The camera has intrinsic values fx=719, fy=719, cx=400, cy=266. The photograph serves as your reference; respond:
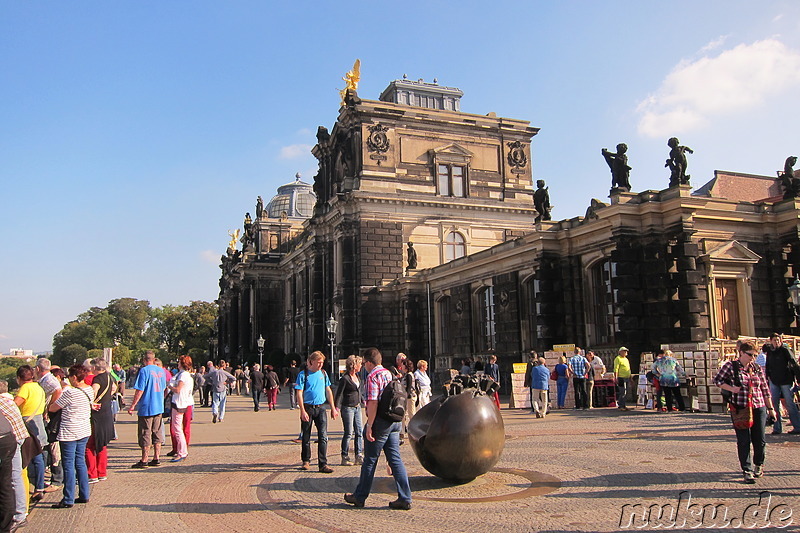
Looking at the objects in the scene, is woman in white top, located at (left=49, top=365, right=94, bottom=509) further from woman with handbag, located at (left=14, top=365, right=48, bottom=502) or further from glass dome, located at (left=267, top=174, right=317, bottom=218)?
glass dome, located at (left=267, top=174, right=317, bottom=218)

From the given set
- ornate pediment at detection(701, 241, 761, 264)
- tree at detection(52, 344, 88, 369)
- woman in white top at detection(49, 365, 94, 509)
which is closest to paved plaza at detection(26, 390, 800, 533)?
woman in white top at detection(49, 365, 94, 509)

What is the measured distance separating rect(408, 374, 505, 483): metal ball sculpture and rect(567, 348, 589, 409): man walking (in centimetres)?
1165

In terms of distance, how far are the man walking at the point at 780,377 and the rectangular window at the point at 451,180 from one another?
3138 centimetres

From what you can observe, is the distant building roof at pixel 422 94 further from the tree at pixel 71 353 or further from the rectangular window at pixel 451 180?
the tree at pixel 71 353

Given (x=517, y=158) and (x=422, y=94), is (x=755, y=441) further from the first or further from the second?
(x=422, y=94)

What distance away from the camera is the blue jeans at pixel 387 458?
8.17m

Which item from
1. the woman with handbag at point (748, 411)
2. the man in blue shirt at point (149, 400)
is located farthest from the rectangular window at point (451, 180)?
the woman with handbag at point (748, 411)

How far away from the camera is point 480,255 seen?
Answer: 33.4 m

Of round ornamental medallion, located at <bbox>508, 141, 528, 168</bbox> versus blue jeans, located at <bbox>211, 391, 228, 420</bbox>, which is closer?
blue jeans, located at <bbox>211, 391, 228, 420</bbox>

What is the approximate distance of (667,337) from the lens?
74.4ft

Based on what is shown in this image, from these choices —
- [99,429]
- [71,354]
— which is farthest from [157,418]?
[71,354]

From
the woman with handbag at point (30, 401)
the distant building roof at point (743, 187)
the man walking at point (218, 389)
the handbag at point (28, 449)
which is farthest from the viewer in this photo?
the distant building roof at point (743, 187)

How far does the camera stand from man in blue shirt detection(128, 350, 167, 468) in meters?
11.7

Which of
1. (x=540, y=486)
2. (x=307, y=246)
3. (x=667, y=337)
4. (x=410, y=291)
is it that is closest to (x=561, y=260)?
(x=667, y=337)
